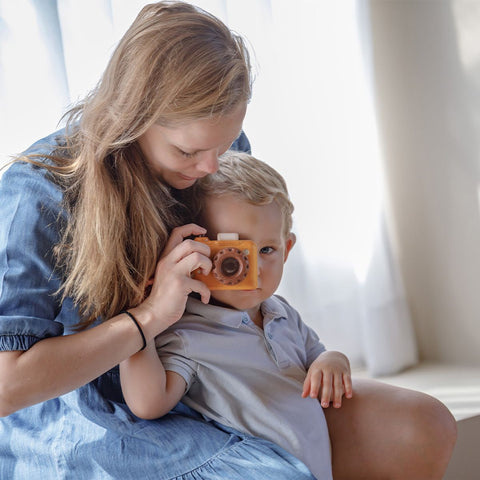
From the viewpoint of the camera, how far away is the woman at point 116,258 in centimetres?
86

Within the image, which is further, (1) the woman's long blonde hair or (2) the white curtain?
(2) the white curtain

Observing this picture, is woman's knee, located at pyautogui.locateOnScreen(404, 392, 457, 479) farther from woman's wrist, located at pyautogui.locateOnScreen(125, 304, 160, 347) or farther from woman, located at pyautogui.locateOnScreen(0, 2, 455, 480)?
woman's wrist, located at pyautogui.locateOnScreen(125, 304, 160, 347)

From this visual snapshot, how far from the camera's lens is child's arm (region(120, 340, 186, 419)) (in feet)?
2.91

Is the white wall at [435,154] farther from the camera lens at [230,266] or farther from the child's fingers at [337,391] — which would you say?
the camera lens at [230,266]

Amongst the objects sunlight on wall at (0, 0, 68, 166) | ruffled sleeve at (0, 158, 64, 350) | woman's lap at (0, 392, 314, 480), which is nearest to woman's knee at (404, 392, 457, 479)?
woman's lap at (0, 392, 314, 480)

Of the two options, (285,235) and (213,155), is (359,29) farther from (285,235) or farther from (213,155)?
(213,155)

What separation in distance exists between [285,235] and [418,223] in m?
1.04

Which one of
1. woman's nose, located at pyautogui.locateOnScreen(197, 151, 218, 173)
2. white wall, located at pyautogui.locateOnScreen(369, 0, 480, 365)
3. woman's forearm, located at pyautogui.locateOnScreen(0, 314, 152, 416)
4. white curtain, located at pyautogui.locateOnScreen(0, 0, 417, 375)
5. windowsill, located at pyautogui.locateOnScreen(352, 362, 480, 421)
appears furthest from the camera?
white wall, located at pyautogui.locateOnScreen(369, 0, 480, 365)

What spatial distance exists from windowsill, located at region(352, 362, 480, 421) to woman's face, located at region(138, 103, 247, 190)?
875 millimetres

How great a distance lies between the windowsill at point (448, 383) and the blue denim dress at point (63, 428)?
733 millimetres

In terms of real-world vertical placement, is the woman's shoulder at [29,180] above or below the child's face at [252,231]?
above

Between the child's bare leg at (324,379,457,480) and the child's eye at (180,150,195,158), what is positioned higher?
the child's eye at (180,150,195,158)

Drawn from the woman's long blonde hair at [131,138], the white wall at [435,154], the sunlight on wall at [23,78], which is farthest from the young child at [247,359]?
the white wall at [435,154]

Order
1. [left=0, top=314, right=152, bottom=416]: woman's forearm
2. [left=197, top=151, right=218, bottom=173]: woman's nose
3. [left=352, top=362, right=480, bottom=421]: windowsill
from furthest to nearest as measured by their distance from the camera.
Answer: [left=352, top=362, right=480, bottom=421]: windowsill → [left=197, top=151, right=218, bottom=173]: woman's nose → [left=0, top=314, right=152, bottom=416]: woman's forearm
